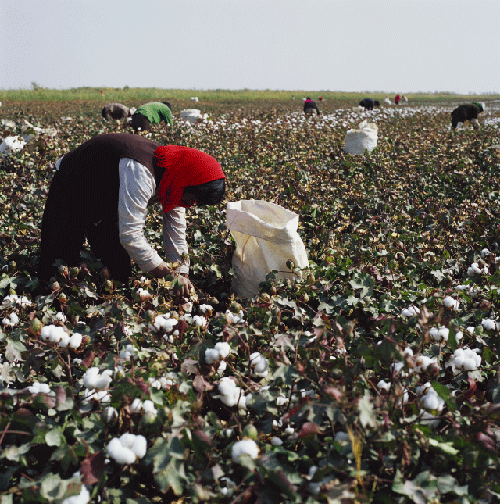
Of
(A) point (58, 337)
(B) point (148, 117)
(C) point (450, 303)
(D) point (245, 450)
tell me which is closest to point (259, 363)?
(D) point (245, 450)

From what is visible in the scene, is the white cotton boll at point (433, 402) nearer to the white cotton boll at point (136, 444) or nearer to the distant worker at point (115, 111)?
the white cotton boll at point (136, 444)

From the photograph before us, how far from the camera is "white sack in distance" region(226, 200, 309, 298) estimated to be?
2.65m

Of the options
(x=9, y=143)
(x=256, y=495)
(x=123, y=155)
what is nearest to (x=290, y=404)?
(x=256, y=495)

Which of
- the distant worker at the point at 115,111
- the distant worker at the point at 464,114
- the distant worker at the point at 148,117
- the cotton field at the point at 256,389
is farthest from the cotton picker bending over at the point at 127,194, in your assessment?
the distant worker at the point at 464,114

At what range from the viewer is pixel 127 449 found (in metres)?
1.06

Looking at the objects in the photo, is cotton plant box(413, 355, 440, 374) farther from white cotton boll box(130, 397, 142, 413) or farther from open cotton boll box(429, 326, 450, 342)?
white cotton boll box(130, 397, 142, 413)

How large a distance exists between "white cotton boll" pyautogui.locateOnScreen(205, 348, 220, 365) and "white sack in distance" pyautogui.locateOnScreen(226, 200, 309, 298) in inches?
46.1

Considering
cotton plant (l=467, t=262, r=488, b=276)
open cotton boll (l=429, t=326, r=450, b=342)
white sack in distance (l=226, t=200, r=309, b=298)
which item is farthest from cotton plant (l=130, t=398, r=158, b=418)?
cotton plant (l=467, t=262, r=488, b=276)

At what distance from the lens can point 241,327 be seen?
5.72ft

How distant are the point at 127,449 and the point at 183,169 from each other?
1516 millimetres

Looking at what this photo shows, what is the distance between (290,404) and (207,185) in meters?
1.26

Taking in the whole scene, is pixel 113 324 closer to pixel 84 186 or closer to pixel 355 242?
pixel 84 186

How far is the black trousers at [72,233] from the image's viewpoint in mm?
2689

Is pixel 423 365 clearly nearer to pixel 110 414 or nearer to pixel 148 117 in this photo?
pixel 110 414
